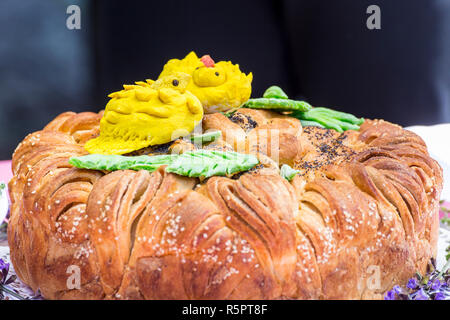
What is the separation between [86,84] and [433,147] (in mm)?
3372

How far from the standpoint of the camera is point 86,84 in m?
5.12

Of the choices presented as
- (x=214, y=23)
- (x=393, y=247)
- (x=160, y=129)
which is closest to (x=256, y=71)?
(x=214, y=23)

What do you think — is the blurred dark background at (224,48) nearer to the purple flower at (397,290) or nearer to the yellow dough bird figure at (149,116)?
the yellow dough bird figure at (149,116)

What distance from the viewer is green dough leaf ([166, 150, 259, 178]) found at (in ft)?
6.35

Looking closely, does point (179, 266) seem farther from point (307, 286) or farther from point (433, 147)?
point (433, 147)

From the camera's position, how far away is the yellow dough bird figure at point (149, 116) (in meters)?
2.22

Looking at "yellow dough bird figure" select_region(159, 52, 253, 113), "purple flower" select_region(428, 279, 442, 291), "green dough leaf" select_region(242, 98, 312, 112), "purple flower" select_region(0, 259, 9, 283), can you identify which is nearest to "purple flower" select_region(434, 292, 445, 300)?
"purple flower" select_region(428, 279, 442, 291)

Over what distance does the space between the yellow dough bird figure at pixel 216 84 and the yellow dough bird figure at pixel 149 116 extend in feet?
0.77

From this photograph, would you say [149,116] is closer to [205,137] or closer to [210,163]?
[205,137]

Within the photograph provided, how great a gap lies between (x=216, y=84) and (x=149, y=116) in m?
0.49

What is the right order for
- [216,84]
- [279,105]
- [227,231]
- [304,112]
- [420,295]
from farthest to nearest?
[304,112]
[279,105]
[216,84]
[420,295]
[227,231]

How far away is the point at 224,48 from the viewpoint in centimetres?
511

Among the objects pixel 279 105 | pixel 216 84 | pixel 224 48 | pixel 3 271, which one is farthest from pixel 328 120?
pixel 224 48

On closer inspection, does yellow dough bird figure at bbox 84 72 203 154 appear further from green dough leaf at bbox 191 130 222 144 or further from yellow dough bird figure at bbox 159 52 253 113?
yellow dough bird figure at bbox 159 52 253 113
